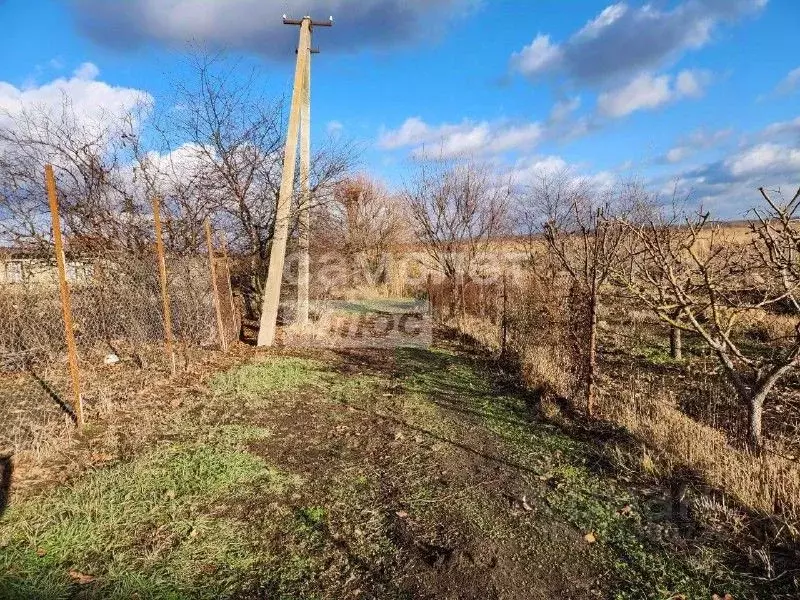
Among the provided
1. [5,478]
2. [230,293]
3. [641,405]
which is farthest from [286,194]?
[641,405]

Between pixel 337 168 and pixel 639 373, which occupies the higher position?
pixel 337 168

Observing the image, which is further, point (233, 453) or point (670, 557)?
point (233, 453)

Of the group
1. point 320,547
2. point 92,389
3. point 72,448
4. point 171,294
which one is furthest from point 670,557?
point 171,294

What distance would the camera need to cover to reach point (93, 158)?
787cm

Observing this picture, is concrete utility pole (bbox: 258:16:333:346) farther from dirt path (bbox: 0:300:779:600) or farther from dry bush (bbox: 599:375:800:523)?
dry bush (bbox: 599:375:800:523)

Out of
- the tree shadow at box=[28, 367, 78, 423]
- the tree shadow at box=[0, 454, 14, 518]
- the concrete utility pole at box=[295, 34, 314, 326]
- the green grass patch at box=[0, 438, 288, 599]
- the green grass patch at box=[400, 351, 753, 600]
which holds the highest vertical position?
the concrete utility pole at box=[295, 34, 314, 326]

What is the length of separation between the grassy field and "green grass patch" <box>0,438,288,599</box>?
0.01m

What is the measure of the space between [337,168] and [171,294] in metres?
4.57

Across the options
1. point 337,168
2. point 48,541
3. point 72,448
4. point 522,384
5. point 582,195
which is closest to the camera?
point 48,541

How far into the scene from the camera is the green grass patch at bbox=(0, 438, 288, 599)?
2.54 meters

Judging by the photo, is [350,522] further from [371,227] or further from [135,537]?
[371,227]

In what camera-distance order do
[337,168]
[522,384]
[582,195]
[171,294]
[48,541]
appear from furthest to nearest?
[582,195] → [337,168] → [171,294] → [522,384] → [48,541]

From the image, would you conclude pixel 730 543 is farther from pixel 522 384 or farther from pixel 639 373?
pixel 639 373

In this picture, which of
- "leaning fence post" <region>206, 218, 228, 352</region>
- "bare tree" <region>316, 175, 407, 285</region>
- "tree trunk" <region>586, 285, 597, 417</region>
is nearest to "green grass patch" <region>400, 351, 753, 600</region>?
"tree trunk" <region>586, 285, 597, 417</region>
